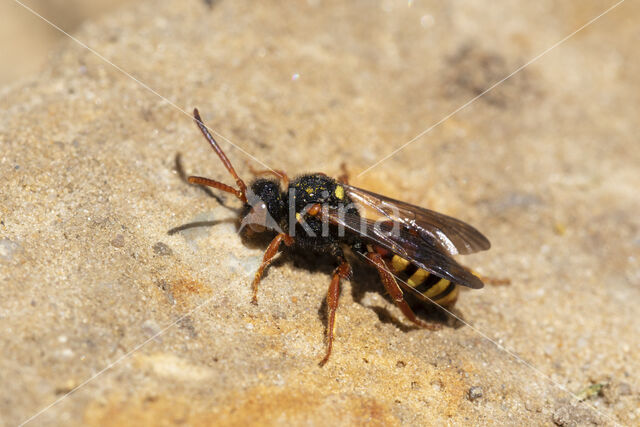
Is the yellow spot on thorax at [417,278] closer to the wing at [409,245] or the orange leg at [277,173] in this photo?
the wing at [409,245]

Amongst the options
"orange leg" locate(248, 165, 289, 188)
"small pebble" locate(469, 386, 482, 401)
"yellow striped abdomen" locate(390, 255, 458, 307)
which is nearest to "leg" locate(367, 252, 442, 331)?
"yellow striped abdomen" locate(390, 255, 458, 307)

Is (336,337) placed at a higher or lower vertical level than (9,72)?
lower

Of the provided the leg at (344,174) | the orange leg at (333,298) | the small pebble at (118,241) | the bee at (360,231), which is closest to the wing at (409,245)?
the bee at (360,231)

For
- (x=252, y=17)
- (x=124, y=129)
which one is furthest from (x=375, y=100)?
(x=124, y=129)

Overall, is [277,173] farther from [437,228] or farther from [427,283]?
[427,283]

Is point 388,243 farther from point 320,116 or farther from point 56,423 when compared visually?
point 56,423

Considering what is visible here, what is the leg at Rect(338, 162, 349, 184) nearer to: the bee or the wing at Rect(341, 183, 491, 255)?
the bee
